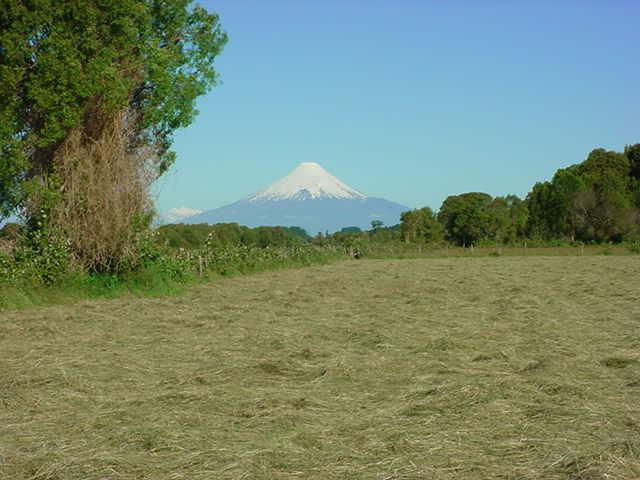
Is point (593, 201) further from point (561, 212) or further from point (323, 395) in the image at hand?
point (323, 395)

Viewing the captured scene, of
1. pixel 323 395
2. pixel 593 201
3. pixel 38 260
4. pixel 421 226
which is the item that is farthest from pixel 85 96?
pixel 421 226

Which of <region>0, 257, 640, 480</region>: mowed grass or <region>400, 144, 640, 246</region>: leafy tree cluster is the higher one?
<region>400, 144, 640, 246</region>: leafy tree cluster

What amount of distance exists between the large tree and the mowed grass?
3657 millimetres

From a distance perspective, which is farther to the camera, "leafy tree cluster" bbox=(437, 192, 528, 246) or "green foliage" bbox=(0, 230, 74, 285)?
"leafy tree cluster" bbox=(437, 192, 528, 246)

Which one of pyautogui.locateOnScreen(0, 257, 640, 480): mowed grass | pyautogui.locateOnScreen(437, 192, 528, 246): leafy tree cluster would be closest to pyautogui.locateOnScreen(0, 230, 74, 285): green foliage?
pyautogui.locateOnScreen(0, 257, 640, 480): mowed grass

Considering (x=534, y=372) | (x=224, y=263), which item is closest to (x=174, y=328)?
(x=534, y=372)

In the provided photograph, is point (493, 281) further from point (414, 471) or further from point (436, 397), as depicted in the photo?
point (414, 471)

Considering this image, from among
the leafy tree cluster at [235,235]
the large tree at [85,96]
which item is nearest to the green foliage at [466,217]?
the leafy tree cluster at [235,235]

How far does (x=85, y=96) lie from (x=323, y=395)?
10.1 metres

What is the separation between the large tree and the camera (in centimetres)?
1340

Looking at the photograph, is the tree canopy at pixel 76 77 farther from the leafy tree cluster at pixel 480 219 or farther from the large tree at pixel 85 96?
the leafy tree cluster at pixel 480 219

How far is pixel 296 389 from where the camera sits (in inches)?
232

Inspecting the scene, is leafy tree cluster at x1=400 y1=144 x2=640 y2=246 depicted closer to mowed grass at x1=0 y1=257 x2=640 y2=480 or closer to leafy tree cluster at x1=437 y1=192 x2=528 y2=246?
leafy tree cluster at x1=437 y1=192 x2=528 y2=246

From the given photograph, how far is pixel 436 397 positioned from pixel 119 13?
11.6 metres
